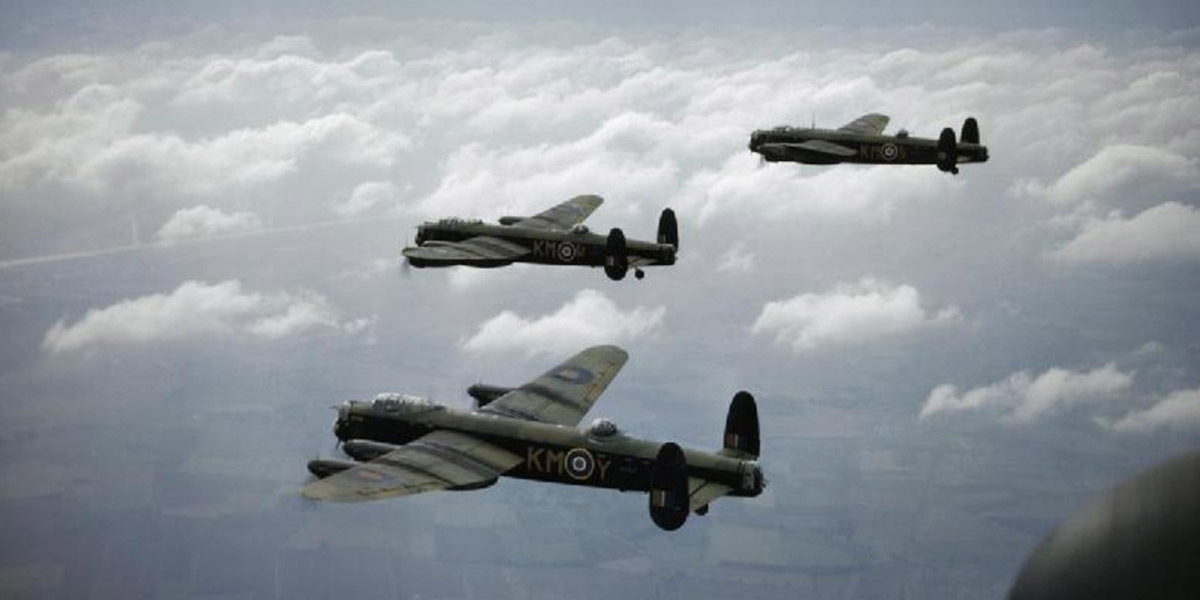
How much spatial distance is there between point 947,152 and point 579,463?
39.5 metres

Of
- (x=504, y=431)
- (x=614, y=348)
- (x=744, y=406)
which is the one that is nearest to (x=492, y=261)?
(x=614, y=348)

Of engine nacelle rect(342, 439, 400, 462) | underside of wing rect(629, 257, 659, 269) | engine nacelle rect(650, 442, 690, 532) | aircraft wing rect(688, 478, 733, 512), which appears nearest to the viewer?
engine nacelle rect(650, 442, 690, 532)

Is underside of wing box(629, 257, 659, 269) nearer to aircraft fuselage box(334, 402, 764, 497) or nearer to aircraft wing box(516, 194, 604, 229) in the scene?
aircraft wing box(516, 194, 604, 229)

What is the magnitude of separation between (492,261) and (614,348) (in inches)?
385

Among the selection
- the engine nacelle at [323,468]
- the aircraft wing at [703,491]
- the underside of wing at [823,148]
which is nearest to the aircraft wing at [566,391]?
the engine nacelle at [323,468]

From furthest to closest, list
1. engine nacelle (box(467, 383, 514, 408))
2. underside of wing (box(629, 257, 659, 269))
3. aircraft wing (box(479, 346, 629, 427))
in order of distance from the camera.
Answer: underside of wing (box(629, 257, 659, 269)) → engine nacelle (box(467, 383, 514, 408)) → aircraft wing (box(479, 346, 629, 427))

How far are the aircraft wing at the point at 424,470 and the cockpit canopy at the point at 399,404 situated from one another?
161 centimetres

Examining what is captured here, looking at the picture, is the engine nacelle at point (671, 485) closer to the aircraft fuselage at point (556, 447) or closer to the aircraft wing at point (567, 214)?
the aircraft fuselage at point (556, 447)

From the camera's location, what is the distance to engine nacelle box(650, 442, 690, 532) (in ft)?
145

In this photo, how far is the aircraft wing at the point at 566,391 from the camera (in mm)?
57156

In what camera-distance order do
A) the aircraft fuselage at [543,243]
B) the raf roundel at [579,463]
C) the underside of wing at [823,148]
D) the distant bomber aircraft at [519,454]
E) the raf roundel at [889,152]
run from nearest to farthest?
the distant bomber aircraft at [519,454]
the raf roundel at [579,463]
the aircraft fuselage at [543,243]
the raf roundel at [889,152]
the underside of wing at [823,148]

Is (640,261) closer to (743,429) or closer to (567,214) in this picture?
(567,214)

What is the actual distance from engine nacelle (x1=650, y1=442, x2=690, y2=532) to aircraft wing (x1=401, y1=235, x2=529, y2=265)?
27.5 metres

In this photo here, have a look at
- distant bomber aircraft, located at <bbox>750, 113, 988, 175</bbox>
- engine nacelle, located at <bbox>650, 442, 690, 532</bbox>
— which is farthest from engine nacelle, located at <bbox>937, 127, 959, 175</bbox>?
engine nacelle, located at <bbox>650, 442, 690, 532</bbox>
